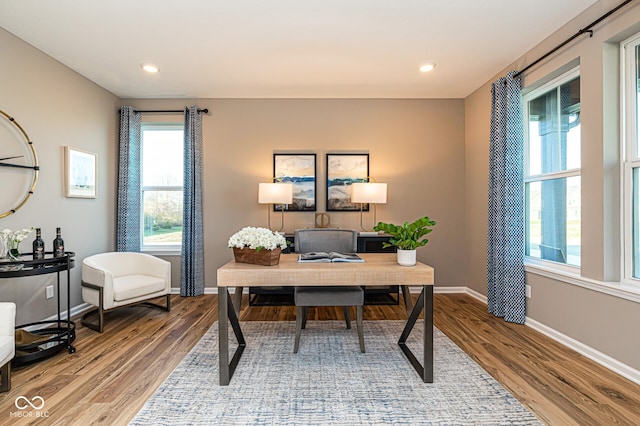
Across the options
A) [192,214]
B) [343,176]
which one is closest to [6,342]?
[192,214]

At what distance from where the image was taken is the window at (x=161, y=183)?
4.46 meters

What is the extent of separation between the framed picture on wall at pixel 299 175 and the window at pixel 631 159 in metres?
3.00

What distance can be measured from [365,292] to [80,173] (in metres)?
3.41

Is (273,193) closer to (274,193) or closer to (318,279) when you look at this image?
(274,193)

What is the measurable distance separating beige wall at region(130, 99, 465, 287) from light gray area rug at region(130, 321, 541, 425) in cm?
193

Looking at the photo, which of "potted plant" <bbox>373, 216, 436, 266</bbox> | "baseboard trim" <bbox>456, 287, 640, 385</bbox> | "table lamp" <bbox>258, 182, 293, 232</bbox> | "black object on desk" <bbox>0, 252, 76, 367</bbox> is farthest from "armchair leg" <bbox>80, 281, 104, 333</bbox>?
"baseboard trim" <bbox>456, 287, 640, 385</bbox>

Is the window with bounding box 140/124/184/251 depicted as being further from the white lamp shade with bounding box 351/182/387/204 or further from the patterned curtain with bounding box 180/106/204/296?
the white lamp shade with bounding box 351/182/387/204

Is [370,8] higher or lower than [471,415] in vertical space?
higher

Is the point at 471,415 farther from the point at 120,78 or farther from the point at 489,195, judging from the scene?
the point at 120,78

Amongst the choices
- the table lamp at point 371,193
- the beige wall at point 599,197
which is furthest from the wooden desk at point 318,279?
the table lamp at point 371,193

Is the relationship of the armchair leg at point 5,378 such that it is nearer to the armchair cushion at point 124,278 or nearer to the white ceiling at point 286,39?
the armchair cushion at point 124,278

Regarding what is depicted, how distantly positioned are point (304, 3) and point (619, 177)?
8.33 ft

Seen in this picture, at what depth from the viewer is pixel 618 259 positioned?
234 centimetres

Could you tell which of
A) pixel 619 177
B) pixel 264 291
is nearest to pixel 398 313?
pixel 264 291
